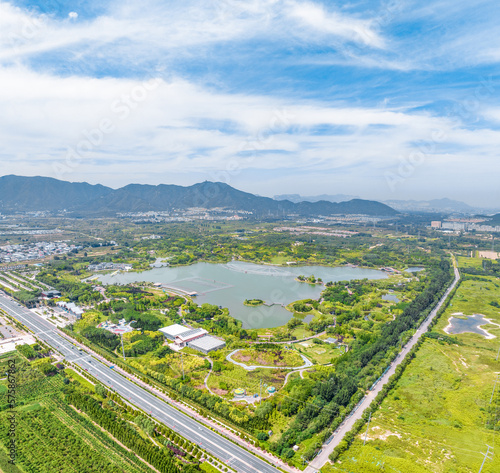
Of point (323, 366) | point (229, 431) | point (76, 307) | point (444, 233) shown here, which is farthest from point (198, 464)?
point (444, 233)

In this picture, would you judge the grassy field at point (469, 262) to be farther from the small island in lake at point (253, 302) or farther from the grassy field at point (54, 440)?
the grassy field at point (54, 440)

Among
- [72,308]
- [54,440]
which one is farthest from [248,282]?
[54,440]

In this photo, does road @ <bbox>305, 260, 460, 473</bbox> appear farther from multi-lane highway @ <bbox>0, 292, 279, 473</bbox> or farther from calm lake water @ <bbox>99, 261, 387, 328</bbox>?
calm lake water @ <bbox>99, 261, 387, 328</bbox>

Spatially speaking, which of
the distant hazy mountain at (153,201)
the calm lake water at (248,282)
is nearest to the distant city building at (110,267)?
the calm lake water at (248,282)

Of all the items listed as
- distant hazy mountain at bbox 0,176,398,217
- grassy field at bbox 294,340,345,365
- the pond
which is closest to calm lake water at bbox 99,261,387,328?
grassy field at bbox 294,340,345,365

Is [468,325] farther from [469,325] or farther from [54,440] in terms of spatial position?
[54,440]

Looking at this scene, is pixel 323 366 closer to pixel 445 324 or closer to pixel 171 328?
pixel 171 328
